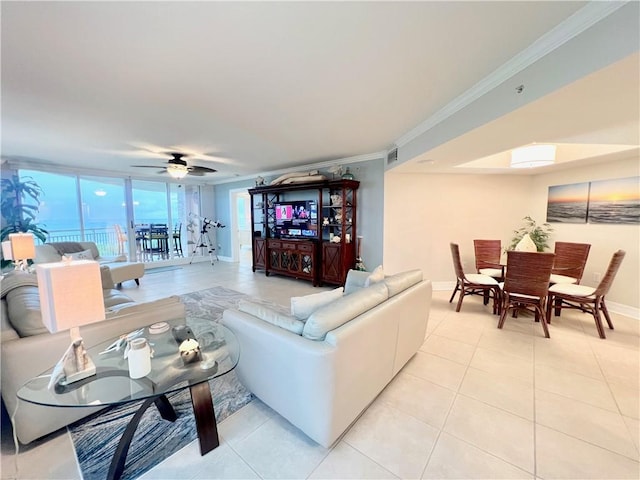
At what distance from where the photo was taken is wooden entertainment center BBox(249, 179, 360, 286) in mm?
4848

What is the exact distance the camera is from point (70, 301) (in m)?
1.18

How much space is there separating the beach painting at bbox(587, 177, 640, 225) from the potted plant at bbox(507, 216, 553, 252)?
0.55 m

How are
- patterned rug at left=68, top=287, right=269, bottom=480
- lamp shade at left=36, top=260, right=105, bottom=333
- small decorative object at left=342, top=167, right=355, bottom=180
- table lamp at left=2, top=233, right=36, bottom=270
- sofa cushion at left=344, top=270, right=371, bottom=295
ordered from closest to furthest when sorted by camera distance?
lamp shade at left=36, top=260, right=105, bottom=333 < patterned rug at left=68, top=287, right=269, bottom=480 < sofa cushion at left=344, top=270, right=371, bottom=295 < table lamp at left=2, top=233, right=36, bottom=270 < small decorative object at left=342, top=167, right=355, bottom=180

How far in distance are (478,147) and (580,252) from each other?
2.39 meters

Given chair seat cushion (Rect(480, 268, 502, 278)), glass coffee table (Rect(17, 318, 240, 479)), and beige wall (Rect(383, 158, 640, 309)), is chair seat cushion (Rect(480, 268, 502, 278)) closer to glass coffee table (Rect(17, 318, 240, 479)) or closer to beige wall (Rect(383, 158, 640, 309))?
beige wall (Rect(383, 158, 640, 309))

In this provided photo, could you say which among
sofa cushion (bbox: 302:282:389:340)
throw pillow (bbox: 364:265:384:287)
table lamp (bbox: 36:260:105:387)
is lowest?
sofa cushion (bbox: 302:282:389:340)

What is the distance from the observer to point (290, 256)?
5582 mm

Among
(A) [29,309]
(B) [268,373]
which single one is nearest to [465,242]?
(B) [268,373]

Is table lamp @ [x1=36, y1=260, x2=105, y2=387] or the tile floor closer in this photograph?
table lamp @ [x1=36, y1=260, x2=105, y2=387]

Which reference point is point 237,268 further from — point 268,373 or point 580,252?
point 580,252

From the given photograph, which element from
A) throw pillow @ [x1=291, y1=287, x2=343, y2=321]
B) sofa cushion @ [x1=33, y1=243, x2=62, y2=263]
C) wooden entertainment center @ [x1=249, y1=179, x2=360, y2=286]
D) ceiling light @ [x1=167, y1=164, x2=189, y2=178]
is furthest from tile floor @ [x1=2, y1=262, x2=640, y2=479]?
sofa cushion @ [x1=33, y1=243, x2=62, y2=263]

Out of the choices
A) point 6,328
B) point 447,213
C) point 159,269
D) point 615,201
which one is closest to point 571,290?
point 615,201

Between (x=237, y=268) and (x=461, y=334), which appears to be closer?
(x=461, y=334)

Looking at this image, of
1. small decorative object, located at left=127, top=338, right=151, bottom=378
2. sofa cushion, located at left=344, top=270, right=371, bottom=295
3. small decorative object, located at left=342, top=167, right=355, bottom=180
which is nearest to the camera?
small decorative object, located at left=127, top=338, right=151, bottom=378
